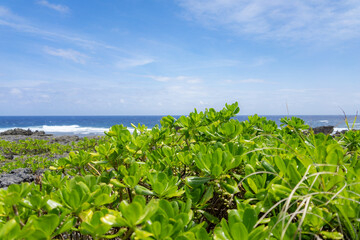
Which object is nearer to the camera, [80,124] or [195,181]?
[195,181]

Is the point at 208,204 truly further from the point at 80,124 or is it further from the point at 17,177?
the point at 80,124

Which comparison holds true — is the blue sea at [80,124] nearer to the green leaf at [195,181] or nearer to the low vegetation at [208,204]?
the low vegetation at [208,204]

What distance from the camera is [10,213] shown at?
972 mm

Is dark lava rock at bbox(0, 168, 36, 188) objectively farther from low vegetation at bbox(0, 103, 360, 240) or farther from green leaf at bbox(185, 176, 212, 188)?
green leaf at bbox(185, 176, 212, 188)

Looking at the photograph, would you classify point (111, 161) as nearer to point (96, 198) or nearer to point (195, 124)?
point (96, 198)

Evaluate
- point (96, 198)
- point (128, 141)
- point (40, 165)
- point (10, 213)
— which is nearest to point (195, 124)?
point (128, 141)

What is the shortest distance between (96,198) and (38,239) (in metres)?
0.22

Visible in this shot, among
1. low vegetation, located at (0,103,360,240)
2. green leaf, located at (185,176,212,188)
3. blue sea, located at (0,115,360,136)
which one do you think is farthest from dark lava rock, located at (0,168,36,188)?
blue sea, located at (0,115,360,136)

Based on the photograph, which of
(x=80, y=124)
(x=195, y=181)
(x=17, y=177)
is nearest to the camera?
(x=195, y=181)

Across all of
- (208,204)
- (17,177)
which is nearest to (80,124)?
(17,177)

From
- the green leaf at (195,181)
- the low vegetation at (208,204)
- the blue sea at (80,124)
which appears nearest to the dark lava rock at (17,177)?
the low vegetation at (208,204)

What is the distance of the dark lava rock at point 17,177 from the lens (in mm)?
4516

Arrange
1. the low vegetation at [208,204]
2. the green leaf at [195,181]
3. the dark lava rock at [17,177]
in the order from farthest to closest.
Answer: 1. the dark lava rock at [17,177]
2. the green leaf at [195,181]
3. the low vegetation at [208,204]

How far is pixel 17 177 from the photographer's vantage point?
4.85 meters
